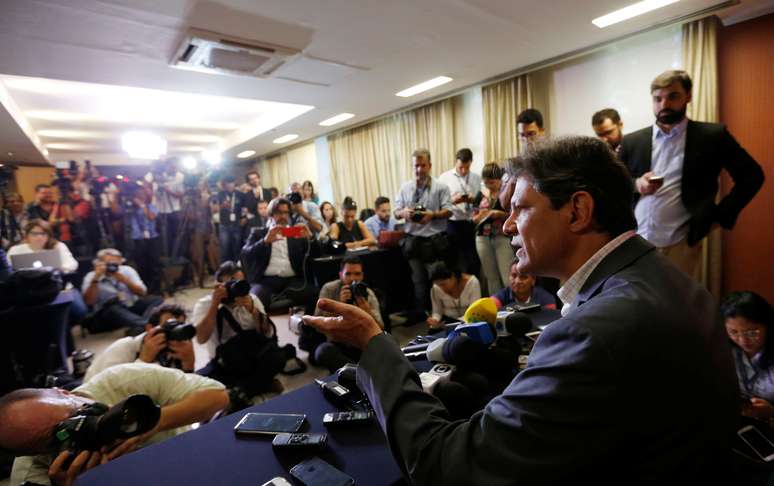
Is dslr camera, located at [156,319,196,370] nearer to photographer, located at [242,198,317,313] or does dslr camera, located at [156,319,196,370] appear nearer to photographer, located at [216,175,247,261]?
photographer, located at [242,198,317,313]

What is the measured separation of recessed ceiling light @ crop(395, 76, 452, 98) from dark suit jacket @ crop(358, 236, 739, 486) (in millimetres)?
4051

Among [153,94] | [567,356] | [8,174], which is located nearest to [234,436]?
[567,356]

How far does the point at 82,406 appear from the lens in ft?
3.52

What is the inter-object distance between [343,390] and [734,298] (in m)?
1.95

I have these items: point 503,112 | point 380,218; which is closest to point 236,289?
point 380,218

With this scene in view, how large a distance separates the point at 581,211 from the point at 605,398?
355mm

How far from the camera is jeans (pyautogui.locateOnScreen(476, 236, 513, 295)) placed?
340 centimetres

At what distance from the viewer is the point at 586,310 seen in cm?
58

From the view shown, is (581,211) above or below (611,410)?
above

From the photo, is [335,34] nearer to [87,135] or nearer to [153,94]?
[153,94]

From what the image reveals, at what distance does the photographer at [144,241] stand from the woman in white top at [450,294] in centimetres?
495

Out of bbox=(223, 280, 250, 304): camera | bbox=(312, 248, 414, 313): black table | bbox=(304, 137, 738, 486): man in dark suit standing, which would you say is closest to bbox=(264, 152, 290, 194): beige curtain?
bbox=(312, 248, 414, 313): black table

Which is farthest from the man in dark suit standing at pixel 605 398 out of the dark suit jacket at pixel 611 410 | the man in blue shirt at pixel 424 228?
the man in blue shirt at pixel 424 228

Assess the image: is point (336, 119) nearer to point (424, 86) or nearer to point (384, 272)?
point (424, 86)
